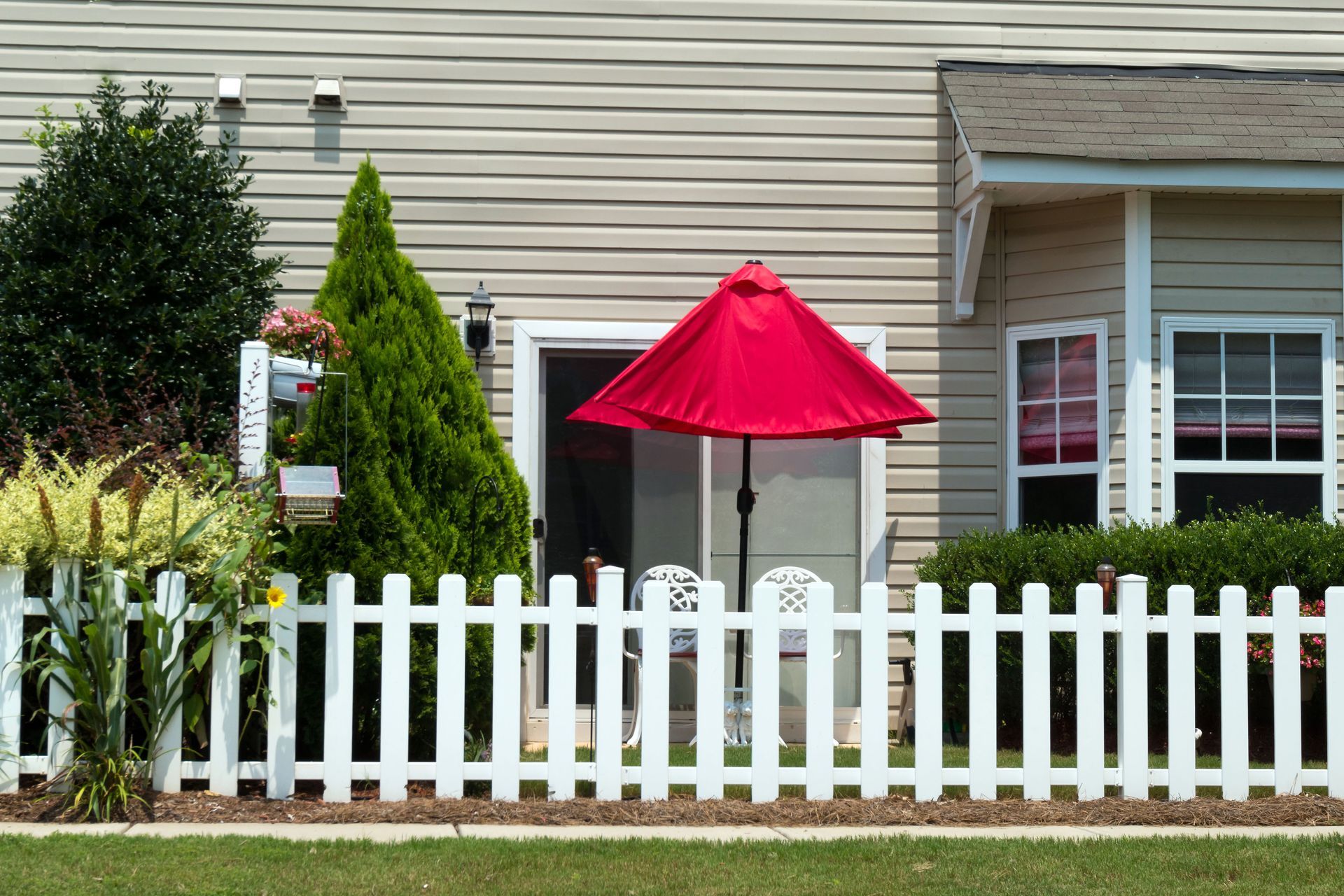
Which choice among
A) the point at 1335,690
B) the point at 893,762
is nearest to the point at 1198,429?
the point at 1335,690

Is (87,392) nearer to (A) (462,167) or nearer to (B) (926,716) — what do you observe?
(A) (462,167)

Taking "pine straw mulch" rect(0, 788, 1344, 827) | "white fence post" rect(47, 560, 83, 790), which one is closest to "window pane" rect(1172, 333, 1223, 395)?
"pine straw mulch" rect(0, 788, 1344, 827)

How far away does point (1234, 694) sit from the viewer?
4941 mm

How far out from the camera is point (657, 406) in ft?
20.0

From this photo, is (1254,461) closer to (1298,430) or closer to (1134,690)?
(1298,430)

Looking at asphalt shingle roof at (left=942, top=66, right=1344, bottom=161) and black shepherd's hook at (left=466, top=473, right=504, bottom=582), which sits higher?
asphalt shingle roof at (left=942, top=66, right=1344, bottom=161)

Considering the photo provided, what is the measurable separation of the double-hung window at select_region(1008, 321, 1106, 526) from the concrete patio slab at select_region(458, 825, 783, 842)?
11.2 feet

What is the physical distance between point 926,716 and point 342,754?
2.21 meters

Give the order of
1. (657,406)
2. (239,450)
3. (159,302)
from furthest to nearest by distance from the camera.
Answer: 1. (159,302)
2. (657,406)
3. (239,450)

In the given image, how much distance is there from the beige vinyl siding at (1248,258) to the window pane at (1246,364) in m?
0.15

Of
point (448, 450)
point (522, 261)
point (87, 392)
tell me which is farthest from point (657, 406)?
point (87, 392)

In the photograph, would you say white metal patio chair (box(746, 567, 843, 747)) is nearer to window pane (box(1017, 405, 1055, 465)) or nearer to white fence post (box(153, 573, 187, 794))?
window pane (box(1017, 405, 1055, 465))

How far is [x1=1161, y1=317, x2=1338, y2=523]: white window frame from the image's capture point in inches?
273

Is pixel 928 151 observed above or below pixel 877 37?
below
